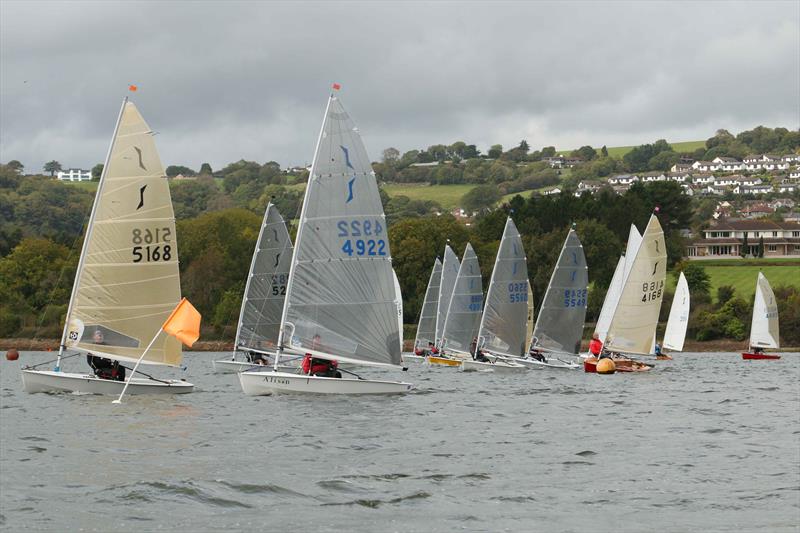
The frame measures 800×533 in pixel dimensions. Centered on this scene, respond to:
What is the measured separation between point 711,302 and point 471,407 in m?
68.0

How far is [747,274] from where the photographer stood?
399 feet

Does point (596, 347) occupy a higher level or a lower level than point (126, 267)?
lower

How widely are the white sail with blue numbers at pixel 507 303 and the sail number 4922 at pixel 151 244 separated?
A: 874 inches

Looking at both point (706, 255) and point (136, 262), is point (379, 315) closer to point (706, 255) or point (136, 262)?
point (136, 262)

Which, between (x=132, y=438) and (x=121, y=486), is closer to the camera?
(x=121, y=486)

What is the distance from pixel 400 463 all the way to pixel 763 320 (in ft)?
196

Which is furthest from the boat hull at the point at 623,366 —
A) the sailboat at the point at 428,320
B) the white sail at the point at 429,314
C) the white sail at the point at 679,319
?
the white sail at the point at 679,319

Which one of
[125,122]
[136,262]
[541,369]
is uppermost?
[125,122]

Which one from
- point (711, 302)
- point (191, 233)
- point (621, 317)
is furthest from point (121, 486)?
point (191, 233)

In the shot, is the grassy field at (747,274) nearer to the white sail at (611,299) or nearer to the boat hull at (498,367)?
the white sail at (611,299)

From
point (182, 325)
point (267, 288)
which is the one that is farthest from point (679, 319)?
point (182, 325)

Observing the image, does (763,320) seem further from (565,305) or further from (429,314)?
(565,305)

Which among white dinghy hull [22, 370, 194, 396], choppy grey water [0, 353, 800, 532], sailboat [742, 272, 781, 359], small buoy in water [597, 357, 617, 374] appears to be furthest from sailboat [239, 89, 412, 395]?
sailboat [742, 272, 781, 359]

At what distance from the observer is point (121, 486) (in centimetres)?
2059
